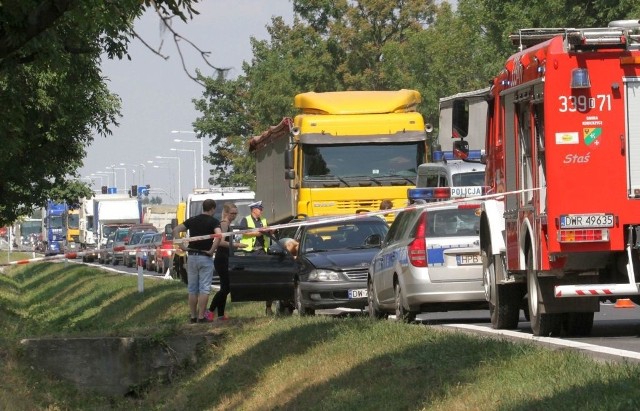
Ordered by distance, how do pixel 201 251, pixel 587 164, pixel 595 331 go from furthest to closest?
pixel 201 251 < pixel 595 331 < pixel 587 164

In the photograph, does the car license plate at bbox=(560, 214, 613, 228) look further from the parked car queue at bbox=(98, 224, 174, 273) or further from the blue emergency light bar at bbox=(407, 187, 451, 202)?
the parked car queue at bbox=(98, 224, 174, 273)

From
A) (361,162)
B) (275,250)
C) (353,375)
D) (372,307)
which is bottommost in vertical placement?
(353,375)

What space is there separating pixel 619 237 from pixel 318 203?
525 inches

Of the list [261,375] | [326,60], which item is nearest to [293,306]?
[261,375]

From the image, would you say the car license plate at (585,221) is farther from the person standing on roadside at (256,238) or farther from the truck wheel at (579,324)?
the person standing on roadside at (256,238)

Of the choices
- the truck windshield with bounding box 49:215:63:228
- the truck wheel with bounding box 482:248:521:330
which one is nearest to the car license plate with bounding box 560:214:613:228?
the truck wheel with bounding box 482:248:521:330

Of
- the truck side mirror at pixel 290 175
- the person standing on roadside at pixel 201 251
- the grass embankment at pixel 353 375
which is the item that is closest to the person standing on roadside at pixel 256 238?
the person standing on roadside at pixel 201 251

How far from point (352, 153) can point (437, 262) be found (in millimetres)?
9660

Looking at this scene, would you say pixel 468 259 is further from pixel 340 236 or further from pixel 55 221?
pixel 55 221

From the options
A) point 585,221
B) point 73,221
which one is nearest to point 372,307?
point 585,221

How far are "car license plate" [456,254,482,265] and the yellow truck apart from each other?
8611 mm

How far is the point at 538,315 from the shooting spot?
15.7 meters

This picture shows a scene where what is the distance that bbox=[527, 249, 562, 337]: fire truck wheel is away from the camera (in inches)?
612

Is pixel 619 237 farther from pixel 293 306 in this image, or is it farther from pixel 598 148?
pixel 293 306
